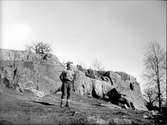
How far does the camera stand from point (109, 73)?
34000 mm

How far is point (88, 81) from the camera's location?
2862 centimetres

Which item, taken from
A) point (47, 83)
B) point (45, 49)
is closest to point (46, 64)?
point (47, 83)

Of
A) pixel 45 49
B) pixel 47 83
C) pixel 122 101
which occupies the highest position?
pixel 45 49

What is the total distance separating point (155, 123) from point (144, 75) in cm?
1949

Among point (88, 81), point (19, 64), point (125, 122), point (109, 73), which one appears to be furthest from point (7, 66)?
point (125, 122)

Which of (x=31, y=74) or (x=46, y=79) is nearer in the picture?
(x=31, y=74)

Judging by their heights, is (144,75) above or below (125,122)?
above

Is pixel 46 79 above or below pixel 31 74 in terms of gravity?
below

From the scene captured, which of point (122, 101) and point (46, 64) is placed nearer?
point (122, 101)

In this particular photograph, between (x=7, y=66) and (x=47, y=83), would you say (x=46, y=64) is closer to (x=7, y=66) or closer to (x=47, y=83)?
(x=47, y=83)

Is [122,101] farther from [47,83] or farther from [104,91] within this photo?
[47,83]

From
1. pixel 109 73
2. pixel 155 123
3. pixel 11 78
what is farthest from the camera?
pixel 109 73

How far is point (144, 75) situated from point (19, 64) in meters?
17.2

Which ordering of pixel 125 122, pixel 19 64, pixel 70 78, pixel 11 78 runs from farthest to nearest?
pixel 19 64, pixel 11 78, pixel 70 78, pixel 125 122
